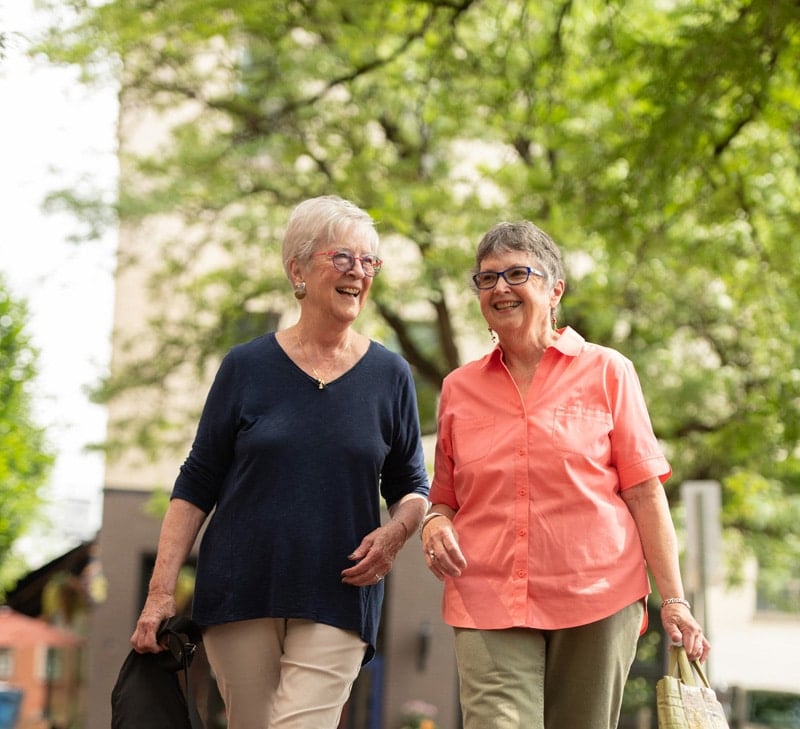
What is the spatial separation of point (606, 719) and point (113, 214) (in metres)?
13.0

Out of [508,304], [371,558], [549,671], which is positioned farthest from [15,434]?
[549,671]

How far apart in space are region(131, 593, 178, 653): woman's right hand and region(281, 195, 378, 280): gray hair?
1.05m

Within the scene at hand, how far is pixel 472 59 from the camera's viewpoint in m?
9.82

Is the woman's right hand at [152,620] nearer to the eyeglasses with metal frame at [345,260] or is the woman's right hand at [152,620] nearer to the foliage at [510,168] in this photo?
the eyeglasses with metal frame at [345,260]

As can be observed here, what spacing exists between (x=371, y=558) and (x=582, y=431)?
710 mm

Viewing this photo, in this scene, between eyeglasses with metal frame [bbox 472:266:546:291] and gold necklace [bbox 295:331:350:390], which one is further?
gold necklace [bbox 295:331:350:390]

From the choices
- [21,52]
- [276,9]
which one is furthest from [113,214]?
[21,52]

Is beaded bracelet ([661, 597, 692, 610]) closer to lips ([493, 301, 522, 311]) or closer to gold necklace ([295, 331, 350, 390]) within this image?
lips ([493, 301, 522, 311])

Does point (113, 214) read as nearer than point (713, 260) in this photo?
No

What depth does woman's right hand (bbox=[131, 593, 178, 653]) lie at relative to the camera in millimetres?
3613

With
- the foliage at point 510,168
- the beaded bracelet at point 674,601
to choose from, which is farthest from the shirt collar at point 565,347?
the foliage at point 510,168

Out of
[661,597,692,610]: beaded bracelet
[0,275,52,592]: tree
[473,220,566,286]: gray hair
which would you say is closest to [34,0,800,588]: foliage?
[0,275,52,592]: tree

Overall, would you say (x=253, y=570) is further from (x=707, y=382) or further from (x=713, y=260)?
(x=707, y=382)

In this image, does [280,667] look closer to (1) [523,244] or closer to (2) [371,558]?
(2) [371,558]
